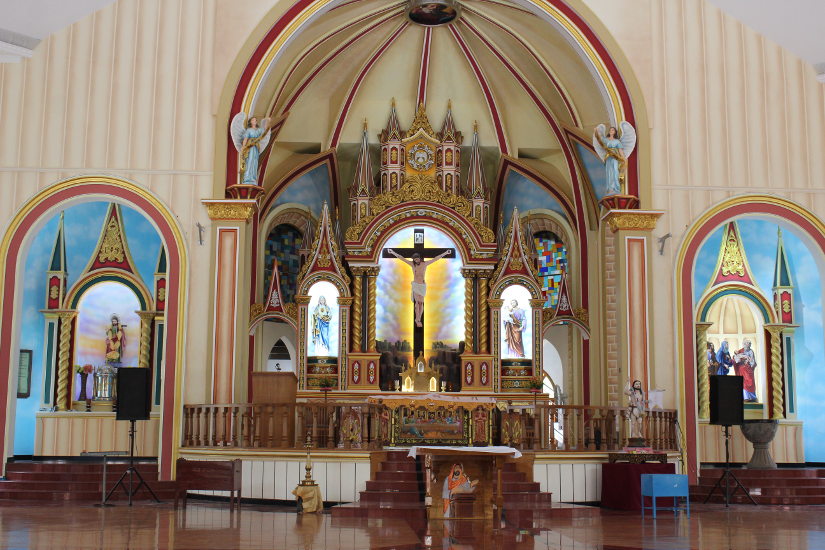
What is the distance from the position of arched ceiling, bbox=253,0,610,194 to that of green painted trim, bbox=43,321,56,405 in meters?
5.36

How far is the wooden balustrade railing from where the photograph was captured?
1550 centimetres

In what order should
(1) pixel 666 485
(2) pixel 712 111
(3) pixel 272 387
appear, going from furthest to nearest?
(2) pixel 712 111
(3) pixel 272 387
(1) pixel 666 485

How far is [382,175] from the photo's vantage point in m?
22.0

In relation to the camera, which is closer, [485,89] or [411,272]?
[411,272]

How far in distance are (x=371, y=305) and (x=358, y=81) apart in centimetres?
472

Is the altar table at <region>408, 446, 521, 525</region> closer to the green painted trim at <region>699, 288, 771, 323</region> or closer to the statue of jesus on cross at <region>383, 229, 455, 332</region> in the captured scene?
the statue of jesus on cross at <region>383, 229, 455, 332</region>

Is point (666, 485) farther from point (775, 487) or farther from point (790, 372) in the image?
point (790, 372)

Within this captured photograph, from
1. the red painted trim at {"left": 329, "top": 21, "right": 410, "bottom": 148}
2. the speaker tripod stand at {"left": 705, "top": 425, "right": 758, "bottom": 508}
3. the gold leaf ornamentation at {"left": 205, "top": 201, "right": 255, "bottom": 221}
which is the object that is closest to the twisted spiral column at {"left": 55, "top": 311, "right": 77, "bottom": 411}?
the gold leaf ornamentation at {"left": 205, "top": 201, "right": 255, "bottom": 221}

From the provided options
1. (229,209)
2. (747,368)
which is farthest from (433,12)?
(747,368)

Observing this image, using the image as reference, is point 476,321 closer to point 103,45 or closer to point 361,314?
point 361,314

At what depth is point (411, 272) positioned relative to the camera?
845 inches

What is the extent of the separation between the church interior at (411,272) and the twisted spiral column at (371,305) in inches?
3.5

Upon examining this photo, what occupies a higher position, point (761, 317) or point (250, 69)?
point (250, 69)

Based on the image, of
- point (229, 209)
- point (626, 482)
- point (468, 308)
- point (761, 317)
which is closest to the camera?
point (626, 482)
